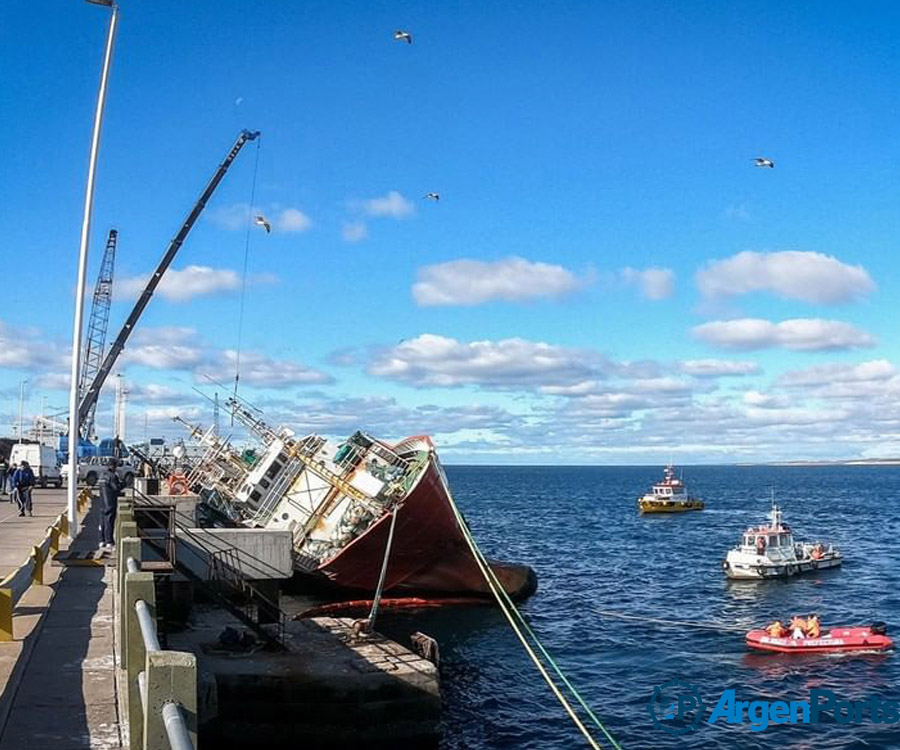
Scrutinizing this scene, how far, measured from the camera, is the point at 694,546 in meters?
66.4

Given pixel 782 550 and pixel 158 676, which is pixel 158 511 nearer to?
pixel 158 676

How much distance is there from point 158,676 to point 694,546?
65618mm

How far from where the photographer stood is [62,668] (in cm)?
1266

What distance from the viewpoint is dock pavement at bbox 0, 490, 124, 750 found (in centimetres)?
1018

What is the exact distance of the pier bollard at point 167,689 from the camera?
4871 mm

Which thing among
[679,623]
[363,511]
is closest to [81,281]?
[363,511]

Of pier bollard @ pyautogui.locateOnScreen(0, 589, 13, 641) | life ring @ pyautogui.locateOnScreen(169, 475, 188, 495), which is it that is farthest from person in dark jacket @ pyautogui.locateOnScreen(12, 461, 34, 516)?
pier bollard @ pyautogui.locateOnScreen(0, 589, 13, 641)

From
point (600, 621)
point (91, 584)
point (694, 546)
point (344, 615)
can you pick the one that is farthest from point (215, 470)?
point (694, 546)

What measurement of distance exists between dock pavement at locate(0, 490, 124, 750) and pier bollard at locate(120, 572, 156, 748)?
8.67 ft

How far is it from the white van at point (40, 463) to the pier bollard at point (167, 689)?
61559 millimetres

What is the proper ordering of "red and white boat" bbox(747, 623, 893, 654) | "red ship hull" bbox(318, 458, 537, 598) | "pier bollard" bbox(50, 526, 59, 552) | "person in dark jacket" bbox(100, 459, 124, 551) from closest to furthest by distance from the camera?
"pier bollard" bbox(50, 526, 59, 552) → "person in dark jacket" bbox(100, 459, 124, 551) → "red and white boat" bbox(747, 623, 893, 654) → "red ship hull" bbox(318, 458, 537, 598)

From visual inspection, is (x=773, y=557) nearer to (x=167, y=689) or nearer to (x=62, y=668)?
(x=62, y=668)

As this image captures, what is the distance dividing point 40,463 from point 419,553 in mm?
37572

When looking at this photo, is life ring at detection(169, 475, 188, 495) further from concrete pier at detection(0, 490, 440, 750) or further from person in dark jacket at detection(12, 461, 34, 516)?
concrete pier at detection(0, 490, 440, 750)
